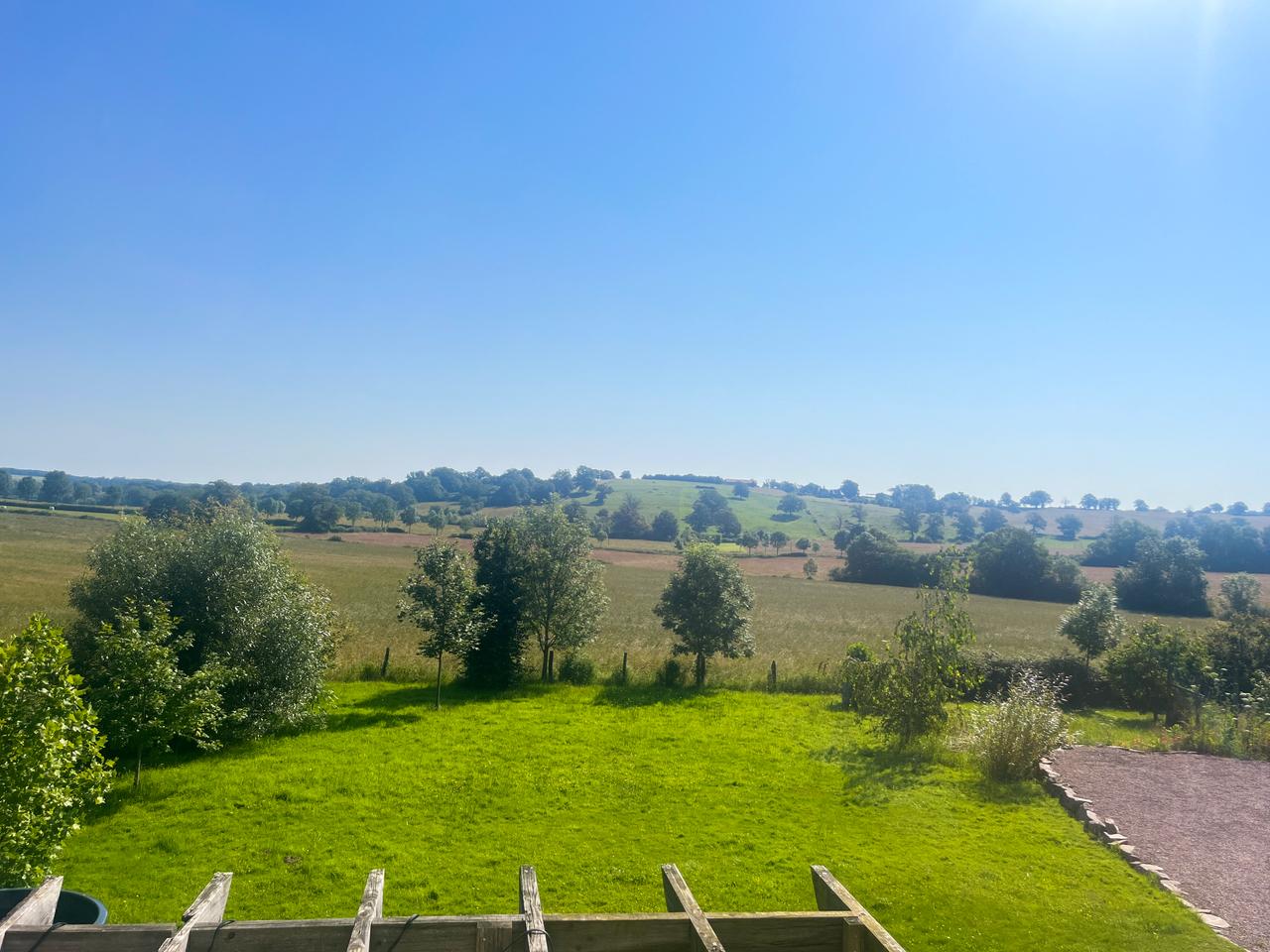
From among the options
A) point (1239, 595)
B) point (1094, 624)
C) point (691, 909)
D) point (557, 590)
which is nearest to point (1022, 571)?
point (1239, 595)

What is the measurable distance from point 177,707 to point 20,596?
3683 centimetres

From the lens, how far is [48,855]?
902cm

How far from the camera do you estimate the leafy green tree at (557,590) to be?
32906 millimetres

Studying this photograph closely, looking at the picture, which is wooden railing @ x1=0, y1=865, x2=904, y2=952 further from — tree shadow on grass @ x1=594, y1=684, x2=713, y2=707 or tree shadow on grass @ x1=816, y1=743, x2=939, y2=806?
tree shadow on grass @ x1=594, y1=684, x2=713, y2=707

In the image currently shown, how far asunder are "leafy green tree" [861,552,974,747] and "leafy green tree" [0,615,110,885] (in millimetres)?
19750

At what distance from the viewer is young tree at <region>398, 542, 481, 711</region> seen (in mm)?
27266

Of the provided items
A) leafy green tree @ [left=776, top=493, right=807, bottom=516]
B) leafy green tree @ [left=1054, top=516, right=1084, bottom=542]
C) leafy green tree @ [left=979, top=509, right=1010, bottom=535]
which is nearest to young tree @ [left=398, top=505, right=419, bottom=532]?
leafy green tree @ [left=776, top=493, right=807, bottom=516]

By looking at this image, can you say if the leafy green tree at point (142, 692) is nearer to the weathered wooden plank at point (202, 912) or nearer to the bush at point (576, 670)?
the weathered wooden plank at point (202, 912)

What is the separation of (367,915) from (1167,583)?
98.3 metres

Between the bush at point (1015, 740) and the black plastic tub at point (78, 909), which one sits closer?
the black plastic tub at point (78, 909)

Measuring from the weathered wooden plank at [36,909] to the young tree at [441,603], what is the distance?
22.9 m

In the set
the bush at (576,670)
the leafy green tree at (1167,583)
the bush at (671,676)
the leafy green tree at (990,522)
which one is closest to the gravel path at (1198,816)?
the bush at (671,676)

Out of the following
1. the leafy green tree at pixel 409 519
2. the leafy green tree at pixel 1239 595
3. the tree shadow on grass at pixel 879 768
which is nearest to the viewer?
the tree shadow on grass at pixel 879 768

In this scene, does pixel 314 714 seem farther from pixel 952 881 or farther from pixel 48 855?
pixel 952 881
